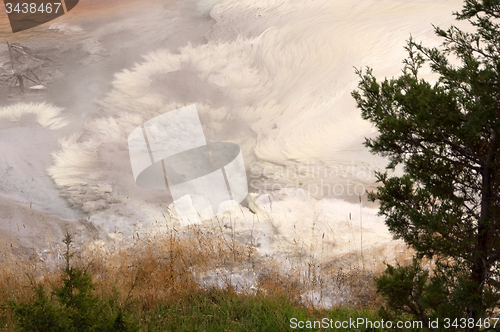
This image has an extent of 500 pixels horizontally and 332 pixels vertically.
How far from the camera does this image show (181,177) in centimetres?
582

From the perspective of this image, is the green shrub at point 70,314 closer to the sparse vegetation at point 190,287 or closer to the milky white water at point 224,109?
the sparse vegetation at point 190,287

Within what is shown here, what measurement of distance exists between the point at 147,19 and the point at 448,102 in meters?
8.34

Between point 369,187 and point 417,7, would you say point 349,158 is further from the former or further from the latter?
point 417,7

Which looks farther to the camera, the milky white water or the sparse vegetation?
the milky white water

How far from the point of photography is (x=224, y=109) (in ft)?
23.6

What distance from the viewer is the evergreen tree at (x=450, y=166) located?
1.99 metres

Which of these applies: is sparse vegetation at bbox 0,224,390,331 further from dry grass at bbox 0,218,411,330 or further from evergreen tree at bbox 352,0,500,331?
evergreen tree at bbox 352,0,500,331

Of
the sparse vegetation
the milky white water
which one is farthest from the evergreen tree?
the milky white water

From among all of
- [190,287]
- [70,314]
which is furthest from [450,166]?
[190,287]

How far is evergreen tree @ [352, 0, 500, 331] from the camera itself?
1988 mm

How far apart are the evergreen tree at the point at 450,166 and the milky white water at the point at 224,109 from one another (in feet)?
7.08

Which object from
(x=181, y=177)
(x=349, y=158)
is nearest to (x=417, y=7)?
(x=349, y=158)

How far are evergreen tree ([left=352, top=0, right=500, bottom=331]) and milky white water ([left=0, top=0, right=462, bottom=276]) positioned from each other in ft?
7.08

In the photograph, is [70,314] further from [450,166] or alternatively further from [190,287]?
[450,166]
